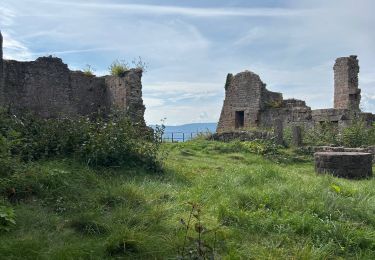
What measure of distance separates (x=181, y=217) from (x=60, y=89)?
12730mm

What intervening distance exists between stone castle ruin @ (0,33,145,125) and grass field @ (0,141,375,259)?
8.86 meters

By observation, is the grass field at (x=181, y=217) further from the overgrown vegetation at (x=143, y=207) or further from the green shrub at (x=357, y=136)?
the green shrub at (x=357, y=136)

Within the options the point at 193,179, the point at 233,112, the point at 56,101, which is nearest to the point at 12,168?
the point at 193,179

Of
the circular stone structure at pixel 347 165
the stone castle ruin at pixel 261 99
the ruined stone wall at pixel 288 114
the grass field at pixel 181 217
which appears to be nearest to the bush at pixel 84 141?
the grass field at pixel 181 217

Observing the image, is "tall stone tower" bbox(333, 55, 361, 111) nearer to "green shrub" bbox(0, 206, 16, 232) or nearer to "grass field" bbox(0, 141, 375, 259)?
"grass field" bbox(0, 141, 375, 259)

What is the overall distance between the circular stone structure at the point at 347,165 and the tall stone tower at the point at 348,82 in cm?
1378

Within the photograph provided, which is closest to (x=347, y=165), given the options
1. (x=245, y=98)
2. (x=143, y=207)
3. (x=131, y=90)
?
(x=143, y=207)

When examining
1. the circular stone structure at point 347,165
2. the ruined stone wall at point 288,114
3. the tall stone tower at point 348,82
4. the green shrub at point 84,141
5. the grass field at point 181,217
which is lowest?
the grass field at point 181,217

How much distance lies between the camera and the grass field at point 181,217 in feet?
15.1

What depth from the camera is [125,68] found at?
18062mm

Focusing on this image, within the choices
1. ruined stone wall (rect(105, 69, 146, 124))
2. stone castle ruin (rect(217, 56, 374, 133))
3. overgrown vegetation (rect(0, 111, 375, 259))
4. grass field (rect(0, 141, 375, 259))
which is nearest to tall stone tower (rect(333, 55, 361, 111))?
stone castle ruin (rect(217, 56, 374, 133))

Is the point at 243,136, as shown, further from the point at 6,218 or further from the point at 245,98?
the point at 6,218

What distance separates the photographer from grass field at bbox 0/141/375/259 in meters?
4.61

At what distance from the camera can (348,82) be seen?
2402cm
